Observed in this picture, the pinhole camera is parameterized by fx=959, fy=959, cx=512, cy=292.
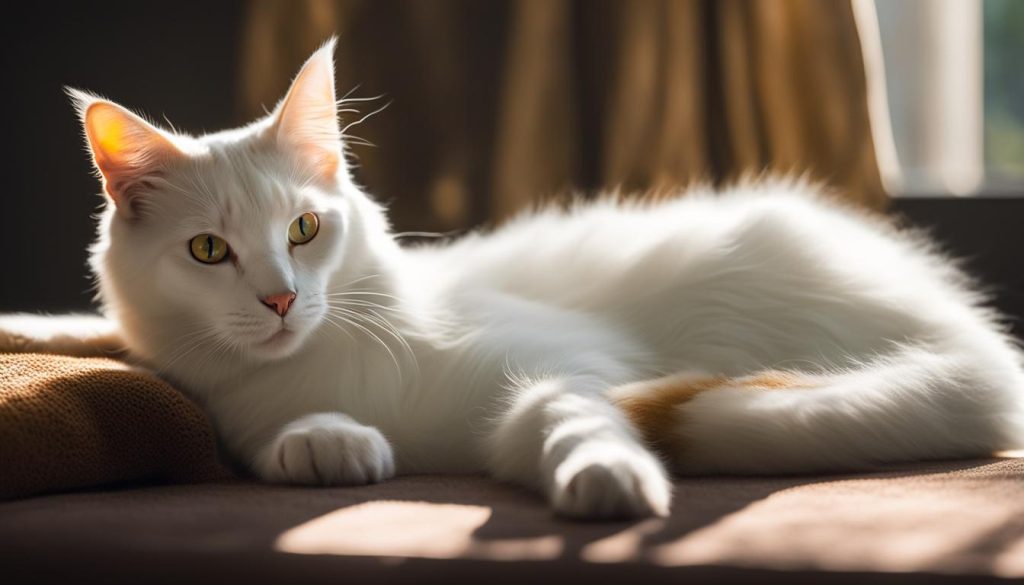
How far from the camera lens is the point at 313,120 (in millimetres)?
1504

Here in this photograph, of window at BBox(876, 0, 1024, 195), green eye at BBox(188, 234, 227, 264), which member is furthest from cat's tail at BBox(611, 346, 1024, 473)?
window at BBox(876, 0, 1024, 195)

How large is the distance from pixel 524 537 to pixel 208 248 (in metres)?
0.68

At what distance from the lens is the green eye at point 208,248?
134 cm

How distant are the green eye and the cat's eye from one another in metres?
0.10

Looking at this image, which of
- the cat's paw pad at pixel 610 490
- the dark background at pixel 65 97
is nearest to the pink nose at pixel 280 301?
the cat's paw pad at pixel 610 490

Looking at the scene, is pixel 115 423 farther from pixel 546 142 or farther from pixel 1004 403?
pixel 546 142

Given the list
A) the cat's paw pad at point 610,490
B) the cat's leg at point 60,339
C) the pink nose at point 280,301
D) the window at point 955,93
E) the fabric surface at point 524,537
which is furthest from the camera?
the window at point 955,93

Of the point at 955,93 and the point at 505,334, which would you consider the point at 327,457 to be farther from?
the point at 955,93

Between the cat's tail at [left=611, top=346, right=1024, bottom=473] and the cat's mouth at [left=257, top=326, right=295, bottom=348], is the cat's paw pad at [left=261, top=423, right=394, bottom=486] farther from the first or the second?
the cat's tail at [left=611, top=346, right=1024, bottom=473]

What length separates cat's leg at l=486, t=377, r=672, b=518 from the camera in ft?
3.21

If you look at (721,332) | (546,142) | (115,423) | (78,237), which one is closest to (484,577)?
(115,423)

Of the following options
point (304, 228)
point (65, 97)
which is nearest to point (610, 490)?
point (304, 228)

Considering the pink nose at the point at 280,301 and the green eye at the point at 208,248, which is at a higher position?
the green eye at the point at 208,248

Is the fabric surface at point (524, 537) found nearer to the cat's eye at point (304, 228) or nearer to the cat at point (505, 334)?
the cat at point (505, 334)
